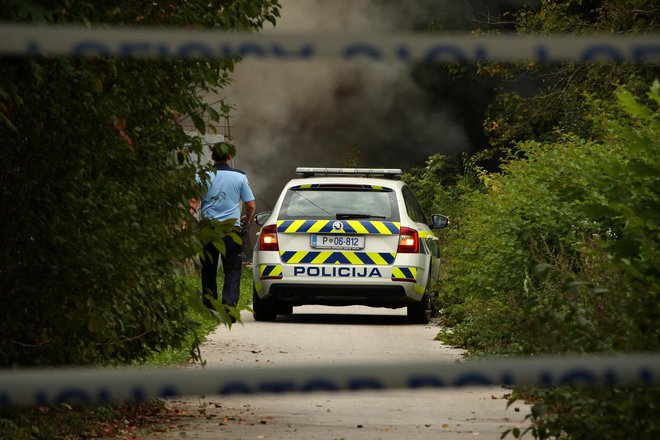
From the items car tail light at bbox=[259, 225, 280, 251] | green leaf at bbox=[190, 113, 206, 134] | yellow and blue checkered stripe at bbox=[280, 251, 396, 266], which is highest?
green leaf at bbox=[190, 113, 206, 134]

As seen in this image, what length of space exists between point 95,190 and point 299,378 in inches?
173

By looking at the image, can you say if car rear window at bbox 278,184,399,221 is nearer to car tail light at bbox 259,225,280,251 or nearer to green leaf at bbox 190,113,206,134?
car tail light at bbox 259,225,280,251

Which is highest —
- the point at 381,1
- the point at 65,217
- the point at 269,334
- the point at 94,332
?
the point at 381,1

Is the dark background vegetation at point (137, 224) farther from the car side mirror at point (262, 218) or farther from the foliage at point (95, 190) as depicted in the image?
the car side mirror at point (262, 218)

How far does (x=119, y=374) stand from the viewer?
1.81 meters

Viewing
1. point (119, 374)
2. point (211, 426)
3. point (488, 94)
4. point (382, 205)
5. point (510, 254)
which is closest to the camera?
point (119, 374)

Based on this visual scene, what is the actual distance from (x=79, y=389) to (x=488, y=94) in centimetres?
2800

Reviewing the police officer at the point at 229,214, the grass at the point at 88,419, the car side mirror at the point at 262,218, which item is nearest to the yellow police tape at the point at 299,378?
the grass at the point at 88,419

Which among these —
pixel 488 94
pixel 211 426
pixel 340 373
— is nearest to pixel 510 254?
pixel 211 426

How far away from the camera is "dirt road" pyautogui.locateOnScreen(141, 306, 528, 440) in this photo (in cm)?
745

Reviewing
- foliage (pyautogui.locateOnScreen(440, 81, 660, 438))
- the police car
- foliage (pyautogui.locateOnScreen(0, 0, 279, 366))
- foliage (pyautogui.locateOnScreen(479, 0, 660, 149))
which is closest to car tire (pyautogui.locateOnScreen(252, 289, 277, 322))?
the police car

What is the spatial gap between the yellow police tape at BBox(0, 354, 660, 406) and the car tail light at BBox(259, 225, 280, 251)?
40.6 ft

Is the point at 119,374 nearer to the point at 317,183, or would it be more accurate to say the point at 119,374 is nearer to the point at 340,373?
the point at 340,373

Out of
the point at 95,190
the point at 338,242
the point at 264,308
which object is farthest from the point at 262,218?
the point at 95,190
